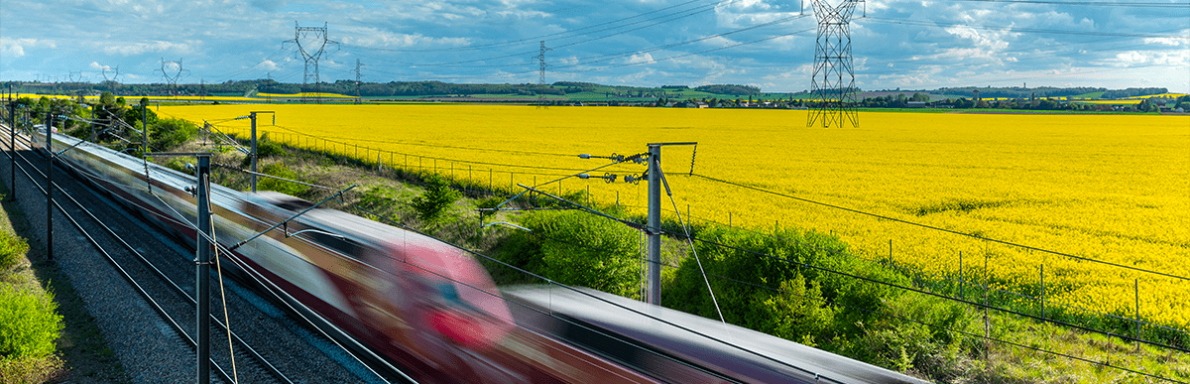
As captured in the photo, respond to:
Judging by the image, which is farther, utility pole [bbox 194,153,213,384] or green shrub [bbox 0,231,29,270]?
green shrub [bbox 0,231,29,270]

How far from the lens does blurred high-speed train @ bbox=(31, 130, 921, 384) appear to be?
9297mm

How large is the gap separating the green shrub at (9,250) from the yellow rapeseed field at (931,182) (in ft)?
66.7

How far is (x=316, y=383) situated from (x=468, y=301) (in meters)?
5.57

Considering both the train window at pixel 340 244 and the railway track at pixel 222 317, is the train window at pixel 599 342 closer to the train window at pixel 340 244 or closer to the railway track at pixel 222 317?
the railway track at pixel 222 317

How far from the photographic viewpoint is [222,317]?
64.9 feet

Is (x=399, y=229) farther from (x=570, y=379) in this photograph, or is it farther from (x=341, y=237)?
(x=570, y=379)

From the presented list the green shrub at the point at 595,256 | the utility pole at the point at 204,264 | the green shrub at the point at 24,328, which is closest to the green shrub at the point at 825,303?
the green shrub at the point at 595,256

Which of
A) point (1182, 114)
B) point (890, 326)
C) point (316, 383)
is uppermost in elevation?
point (1182, 114)

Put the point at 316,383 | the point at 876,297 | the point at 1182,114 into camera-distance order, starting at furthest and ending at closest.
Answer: the point at 1182,114 < the point at 876,297 < the point at 316,383

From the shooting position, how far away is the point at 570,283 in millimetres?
20922

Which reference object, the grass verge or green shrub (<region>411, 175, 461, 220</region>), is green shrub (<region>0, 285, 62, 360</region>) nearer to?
the grass verge

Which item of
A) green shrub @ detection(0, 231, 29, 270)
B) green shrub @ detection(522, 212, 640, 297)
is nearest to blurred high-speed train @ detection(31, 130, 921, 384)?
green shrub @ detection(522, 212, 640, 297)

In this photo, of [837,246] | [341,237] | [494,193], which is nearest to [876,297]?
[837,246]

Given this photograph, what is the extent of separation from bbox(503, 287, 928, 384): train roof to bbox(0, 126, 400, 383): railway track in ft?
17.8
